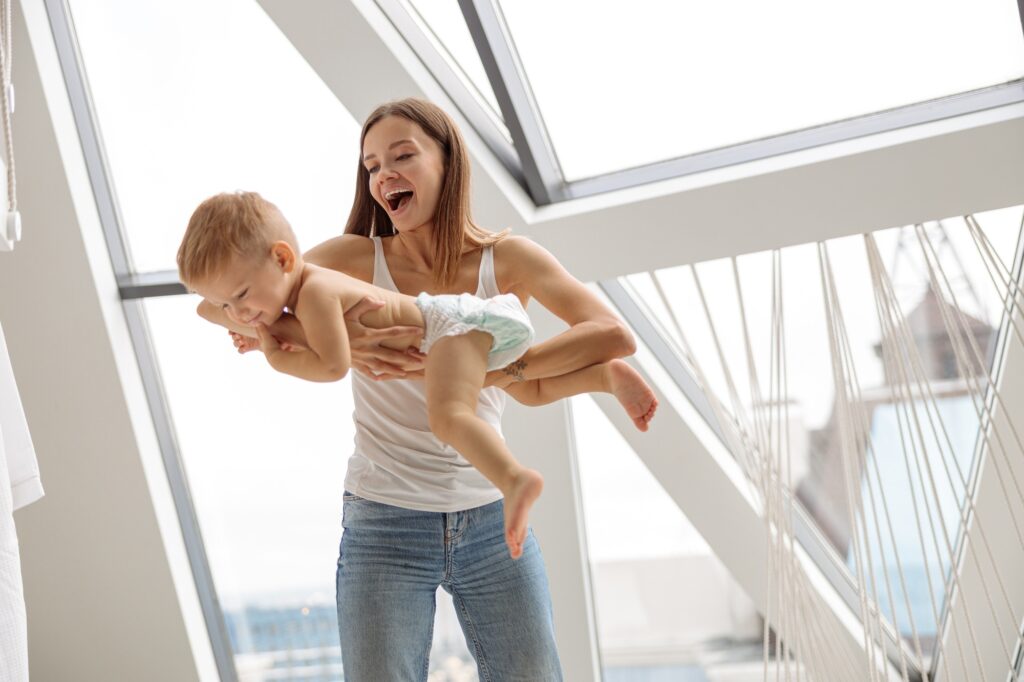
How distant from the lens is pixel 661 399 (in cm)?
281

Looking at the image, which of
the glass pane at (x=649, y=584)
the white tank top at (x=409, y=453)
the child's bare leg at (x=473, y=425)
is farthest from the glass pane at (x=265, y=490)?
the child's bare leg at (x=473, y=425)

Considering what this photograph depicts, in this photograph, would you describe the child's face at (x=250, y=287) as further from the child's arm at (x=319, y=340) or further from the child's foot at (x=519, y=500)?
the child's foot at (x=519, y=500)

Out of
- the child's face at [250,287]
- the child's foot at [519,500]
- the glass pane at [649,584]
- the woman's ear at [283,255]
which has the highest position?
the woman's ear at [283,255]

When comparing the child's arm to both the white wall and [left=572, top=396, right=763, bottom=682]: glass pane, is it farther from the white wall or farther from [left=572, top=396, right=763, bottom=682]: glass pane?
the white wall

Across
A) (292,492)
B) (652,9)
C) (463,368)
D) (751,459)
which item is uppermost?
(652,9)

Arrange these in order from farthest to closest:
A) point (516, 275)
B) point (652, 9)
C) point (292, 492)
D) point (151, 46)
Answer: point (292, 492) → point (151, 46) → point (652, 9) → point (516, 275)

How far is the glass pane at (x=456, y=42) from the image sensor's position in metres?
2.52

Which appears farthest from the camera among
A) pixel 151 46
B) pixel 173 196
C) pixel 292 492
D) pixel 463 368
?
pixel 292 492

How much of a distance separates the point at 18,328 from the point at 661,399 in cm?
209

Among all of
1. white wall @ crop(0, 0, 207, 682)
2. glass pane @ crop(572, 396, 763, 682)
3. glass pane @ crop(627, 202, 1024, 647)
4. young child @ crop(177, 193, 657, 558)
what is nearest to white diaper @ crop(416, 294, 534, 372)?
young child @ crop(177, 193, 657, 558)

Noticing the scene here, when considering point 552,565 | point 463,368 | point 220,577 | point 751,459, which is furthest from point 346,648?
point 220,577

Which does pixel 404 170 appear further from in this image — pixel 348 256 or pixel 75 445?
pixel 75 445

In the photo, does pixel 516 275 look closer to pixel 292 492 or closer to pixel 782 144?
pixel 782 144

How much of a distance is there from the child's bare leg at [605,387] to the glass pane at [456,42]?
1.19 m
